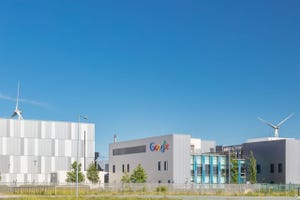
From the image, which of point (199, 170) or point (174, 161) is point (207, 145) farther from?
point (174, 161)

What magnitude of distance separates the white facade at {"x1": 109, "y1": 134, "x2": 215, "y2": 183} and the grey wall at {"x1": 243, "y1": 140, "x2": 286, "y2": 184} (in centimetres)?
1438

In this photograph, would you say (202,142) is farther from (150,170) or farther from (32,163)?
(32,163)

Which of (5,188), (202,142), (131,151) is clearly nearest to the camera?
(5,188)

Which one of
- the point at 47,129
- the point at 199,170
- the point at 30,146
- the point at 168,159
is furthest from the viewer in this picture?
the point at 47,129

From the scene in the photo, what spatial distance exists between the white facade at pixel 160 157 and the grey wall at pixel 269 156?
14.4 metres

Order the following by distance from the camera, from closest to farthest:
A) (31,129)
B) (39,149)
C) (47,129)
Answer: (31,129)
(39,149)
(47,129)

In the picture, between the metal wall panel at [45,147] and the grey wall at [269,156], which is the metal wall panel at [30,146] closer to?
the metal wall panel at [45,147]

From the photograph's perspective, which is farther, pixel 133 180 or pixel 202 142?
pixel 202 142

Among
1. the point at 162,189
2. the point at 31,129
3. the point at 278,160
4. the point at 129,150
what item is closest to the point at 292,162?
the point at 278,160

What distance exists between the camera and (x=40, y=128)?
136500mm

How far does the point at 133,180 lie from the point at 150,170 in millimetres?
5475

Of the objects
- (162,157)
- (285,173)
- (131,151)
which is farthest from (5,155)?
(285,173)

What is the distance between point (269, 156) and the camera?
115062 millimetres

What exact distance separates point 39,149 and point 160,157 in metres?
34.5
